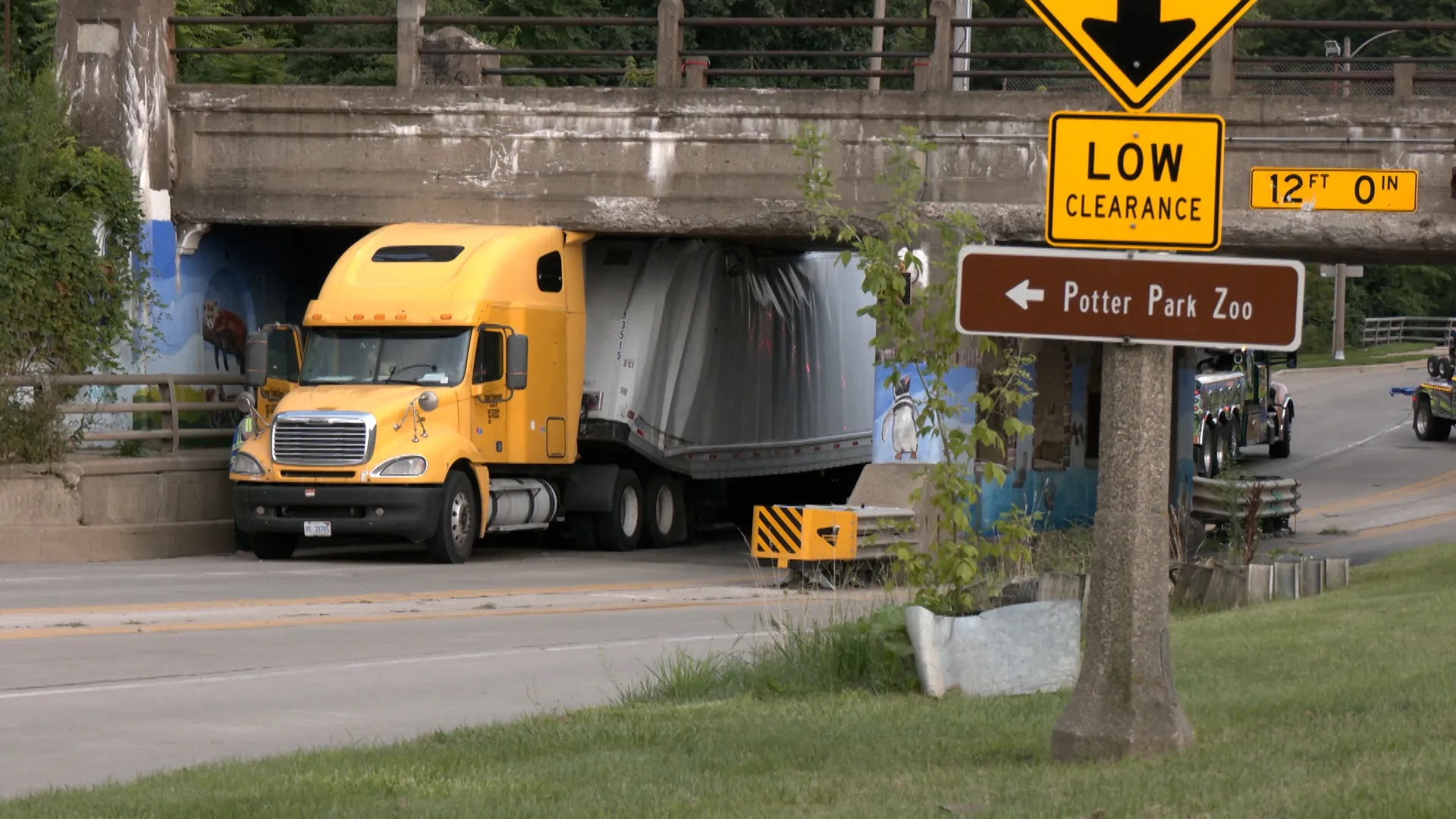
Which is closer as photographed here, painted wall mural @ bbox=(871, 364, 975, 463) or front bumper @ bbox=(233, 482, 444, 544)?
front bumper @ bbox=(233, 482, 444, 544)

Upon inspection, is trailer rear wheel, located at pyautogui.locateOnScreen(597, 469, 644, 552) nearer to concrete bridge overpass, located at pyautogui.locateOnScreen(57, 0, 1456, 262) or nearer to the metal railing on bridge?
concrete bridge overpass, located at pyautogui.locateOnScreen(57, 0, 1456, 262)

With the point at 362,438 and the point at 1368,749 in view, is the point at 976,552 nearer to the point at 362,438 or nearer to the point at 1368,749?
the point at 1368,749

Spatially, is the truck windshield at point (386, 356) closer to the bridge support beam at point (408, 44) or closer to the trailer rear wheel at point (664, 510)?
the bridge support beam at point (408, 44)

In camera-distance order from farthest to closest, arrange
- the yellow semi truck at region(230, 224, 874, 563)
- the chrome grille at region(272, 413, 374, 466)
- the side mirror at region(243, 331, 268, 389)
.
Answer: the side mirror at region(243, 331, 268, 389) < the yellow semi truck at region(230, 224, 874, 563) < the chrome grille at region(272, 413, 374, 466)

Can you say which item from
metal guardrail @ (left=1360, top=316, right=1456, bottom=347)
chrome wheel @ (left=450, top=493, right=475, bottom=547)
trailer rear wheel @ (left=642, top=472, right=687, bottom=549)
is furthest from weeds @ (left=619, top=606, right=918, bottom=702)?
metal guardrail @ (left=1360, top=316, right=1456, bottom=347)

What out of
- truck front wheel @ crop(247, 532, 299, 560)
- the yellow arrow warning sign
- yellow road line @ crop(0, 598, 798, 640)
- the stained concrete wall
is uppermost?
the stained concrete wall

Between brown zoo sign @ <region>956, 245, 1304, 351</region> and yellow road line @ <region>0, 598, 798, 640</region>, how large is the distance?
907cm

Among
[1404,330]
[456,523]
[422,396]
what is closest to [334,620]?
[422,396]

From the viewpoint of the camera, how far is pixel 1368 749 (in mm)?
7598

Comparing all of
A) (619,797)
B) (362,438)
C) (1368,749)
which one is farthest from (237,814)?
(362,438)

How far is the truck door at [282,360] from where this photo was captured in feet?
77.4

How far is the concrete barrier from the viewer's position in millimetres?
21703

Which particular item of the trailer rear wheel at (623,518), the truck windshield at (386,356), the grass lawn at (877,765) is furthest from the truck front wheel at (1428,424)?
the grass lawn at (877,765)

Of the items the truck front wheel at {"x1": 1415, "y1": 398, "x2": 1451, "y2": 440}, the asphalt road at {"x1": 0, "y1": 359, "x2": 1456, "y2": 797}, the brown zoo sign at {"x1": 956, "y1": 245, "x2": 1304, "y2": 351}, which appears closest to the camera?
the brown zoo sign at {"x1": 956, "y1": 245, "x2": 1304, "y2": 351}
